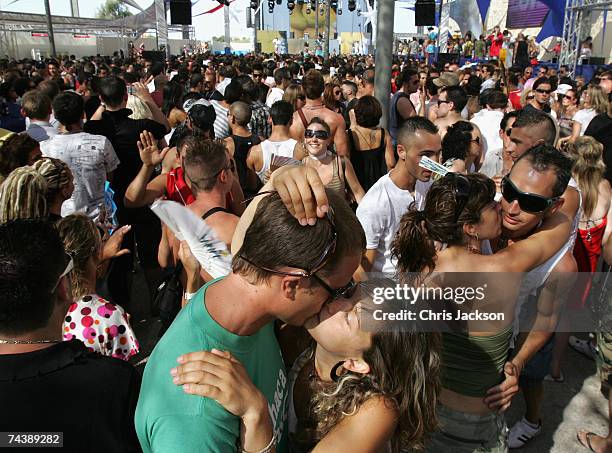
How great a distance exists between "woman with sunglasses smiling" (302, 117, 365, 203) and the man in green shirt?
114 inches

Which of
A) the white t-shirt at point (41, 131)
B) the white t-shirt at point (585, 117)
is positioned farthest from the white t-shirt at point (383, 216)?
the white t-shirt at point (585, 117)

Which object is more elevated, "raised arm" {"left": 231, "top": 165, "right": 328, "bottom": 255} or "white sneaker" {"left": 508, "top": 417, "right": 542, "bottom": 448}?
"raised arm" {"left": 231, "top": 165, "right": 328, "bottom": 255}

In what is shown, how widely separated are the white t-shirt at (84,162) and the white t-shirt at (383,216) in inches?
88.0

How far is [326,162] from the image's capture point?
4480 mm

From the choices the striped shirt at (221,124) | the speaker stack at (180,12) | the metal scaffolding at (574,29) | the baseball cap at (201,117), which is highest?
the speaker stack at (180,12)

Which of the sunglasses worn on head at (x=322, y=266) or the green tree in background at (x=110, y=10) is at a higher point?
the green tree in background at (x=110, y=10)

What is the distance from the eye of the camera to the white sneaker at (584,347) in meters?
4.08

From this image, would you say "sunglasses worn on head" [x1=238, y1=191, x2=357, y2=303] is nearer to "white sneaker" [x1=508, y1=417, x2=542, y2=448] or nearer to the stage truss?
"white sneaker" [x1=508, y1=417, x2=542, y2=448]

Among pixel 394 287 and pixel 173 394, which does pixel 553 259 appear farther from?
pixel 173 394

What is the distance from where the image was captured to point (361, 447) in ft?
4.74

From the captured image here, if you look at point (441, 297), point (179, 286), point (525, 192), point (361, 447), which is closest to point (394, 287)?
point (441, 297)

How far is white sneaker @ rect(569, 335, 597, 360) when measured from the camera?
161 inches

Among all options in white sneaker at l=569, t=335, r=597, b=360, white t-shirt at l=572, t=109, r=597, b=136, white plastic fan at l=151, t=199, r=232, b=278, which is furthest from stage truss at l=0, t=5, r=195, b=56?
white sneaker at l=569, t=335, r=597, b=360

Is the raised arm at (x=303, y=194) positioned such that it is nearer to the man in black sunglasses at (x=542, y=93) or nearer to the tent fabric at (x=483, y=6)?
the man in black sunglasses at (x=542, y=93)
